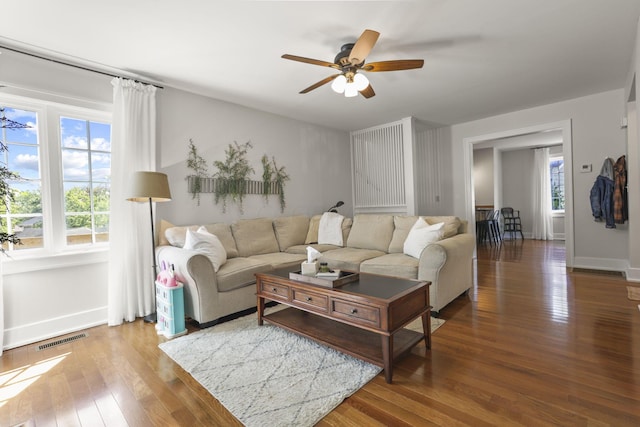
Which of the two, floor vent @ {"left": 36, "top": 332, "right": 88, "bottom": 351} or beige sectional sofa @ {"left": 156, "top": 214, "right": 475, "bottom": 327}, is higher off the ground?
beige sectional sofa @ {"left": 156, "top": 214, "right": 475, "bottom": 327}

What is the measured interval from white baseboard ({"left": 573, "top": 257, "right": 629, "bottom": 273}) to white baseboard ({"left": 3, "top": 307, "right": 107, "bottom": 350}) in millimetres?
6333

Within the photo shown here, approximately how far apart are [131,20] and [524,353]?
12.4 feet

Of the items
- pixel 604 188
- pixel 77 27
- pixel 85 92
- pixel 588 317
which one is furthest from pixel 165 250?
pixel 604 188

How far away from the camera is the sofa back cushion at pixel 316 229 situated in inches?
166

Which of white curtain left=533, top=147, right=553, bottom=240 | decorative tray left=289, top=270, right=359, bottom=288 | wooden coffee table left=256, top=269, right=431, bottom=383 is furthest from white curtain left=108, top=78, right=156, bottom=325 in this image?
white curtain left=533, top=147, right=553, bottom=240

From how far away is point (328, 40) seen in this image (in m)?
2.57

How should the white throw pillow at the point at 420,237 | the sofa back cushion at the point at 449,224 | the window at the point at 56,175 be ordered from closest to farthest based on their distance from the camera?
the window at the point at 56,175 < the white throw pillow at the point at 420,237 < the sofa back cushion at the point at 449,224

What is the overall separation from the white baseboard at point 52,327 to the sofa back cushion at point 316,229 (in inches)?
101

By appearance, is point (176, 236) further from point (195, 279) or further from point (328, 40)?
point (328, 40)

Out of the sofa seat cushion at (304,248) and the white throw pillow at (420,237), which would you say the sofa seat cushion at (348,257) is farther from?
the white throw pillow at (420,237)

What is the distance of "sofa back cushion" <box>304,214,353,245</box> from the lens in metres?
4.23

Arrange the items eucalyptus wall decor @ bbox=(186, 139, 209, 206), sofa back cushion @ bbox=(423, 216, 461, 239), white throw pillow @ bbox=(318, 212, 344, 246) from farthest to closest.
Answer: white throw pillow @ bbox=(318, 212, 344, 246) < eucalyptus wall decor @ bbox=(186, 139, 209, 206) < sofa back cushion @ bbox=(423, 216, 461, 239)

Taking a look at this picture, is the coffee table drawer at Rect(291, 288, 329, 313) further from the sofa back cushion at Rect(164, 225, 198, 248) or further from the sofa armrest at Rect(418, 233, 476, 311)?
the sofa back cushion at Rect(164, 225, 198, 248)

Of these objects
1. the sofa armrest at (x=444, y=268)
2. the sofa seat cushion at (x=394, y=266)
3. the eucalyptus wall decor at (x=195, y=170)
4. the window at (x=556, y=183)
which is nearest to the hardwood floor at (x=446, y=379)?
the sofa armrest at (x=444, y=268)
